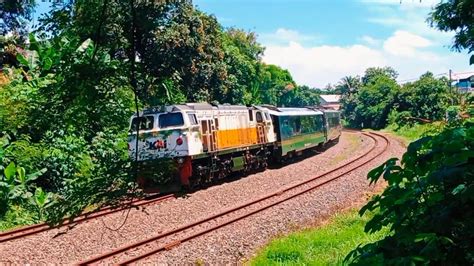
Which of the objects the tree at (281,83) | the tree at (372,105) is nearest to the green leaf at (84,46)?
the tree at (372,105)

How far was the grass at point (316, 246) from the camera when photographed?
9.32 m

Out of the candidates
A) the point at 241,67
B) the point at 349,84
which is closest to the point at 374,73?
the point at 349,84

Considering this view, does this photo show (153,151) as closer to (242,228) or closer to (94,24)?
(94,24)

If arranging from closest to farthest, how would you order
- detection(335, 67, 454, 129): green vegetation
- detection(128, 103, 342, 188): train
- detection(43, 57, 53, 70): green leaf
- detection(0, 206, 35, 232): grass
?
1. detection(43, 57, 53, 70): green leaf
2. detection(0, 206, 35, 232): grass
3. detection(128, 103, 342, 188): train
4. detection(335, 67, 454, 129): green vegetation

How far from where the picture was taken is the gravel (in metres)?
9.93

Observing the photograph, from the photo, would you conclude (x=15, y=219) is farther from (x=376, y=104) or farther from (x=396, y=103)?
(x=376, y=104)

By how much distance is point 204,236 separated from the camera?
434 inches

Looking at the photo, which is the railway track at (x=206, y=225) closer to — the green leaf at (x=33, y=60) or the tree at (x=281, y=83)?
the green leaf at (x=33, y=60)

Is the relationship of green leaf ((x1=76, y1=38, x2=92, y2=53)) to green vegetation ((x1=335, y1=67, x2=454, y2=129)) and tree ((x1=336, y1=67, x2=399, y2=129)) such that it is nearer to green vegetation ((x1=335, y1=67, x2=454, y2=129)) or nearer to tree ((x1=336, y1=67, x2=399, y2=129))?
green vegetation ((x1=335, y1=67, x2=454, y2=129))

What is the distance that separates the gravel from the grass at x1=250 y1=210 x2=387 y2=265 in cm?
53

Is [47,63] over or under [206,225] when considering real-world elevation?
over

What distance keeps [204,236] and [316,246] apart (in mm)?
2468

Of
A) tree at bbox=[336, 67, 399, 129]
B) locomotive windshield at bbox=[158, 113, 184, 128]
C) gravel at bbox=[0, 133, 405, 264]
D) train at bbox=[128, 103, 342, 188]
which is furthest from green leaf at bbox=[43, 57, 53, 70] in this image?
tree at bbox=[336, 67, 399, 129]

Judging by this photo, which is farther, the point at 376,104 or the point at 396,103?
the point at 376,104
